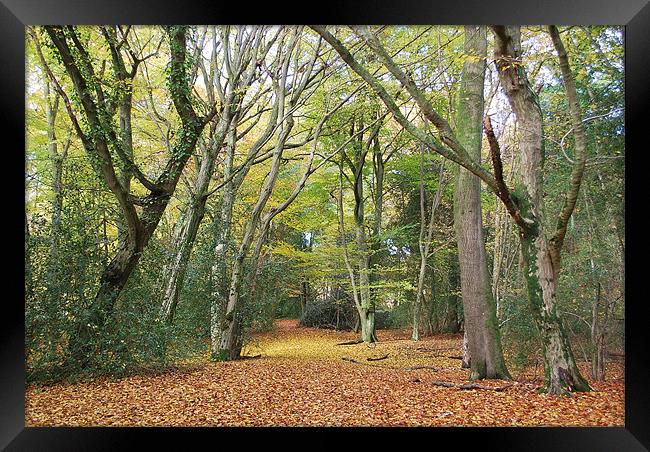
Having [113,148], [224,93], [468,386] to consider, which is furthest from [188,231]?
[468,386]

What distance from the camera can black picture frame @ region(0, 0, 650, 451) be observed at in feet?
9.32

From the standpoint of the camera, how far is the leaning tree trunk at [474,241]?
13.7ft

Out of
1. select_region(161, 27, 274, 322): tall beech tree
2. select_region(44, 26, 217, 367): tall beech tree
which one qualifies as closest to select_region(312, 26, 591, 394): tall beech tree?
select_region(44, 26, 217, 367): tall beech tree

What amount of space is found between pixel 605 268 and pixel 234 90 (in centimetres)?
430

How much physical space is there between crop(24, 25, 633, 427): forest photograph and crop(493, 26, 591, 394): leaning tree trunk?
0.02 metres

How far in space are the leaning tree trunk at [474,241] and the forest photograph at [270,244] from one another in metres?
0.02

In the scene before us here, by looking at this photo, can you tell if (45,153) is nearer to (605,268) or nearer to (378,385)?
(378,385)

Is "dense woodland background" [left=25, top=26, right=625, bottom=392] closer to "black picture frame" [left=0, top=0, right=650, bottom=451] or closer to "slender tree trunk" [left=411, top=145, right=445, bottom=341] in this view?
"black picture frame" [left=0, top=0, right=650, bottom=451]

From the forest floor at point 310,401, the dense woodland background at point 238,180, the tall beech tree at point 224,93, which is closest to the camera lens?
the forest floor at point 310,401

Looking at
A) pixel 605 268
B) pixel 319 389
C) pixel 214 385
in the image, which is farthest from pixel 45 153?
pixel 605 268
